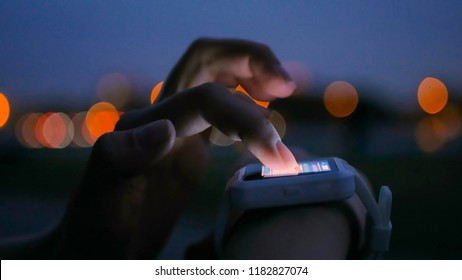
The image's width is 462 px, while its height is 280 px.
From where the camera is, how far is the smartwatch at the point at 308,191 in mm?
846

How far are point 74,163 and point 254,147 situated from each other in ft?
1.37

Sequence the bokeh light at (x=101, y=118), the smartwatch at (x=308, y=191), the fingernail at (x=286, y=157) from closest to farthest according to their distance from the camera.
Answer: the smartwatch at (x=308, y=191), the fingernail at (x=286, y=157), the bokeh light at (x=101, y=118)

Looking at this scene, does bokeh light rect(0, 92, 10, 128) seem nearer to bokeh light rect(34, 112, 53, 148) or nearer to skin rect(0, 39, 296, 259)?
bokeh light rect(34, 112, 53, 148)

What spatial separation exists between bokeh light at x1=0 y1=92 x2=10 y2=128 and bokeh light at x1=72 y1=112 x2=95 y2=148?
156 millimetres

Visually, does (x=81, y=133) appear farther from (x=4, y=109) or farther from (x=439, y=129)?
(x=439, y=129)

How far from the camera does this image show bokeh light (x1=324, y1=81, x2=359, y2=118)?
1.09 metres

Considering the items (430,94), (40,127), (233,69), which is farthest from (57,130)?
(430,94)

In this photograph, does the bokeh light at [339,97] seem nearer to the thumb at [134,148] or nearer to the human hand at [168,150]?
the human hand at [168,150]

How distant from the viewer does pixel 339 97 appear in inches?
43.0

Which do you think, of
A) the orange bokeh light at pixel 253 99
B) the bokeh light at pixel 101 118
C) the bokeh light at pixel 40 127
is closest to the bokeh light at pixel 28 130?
the bokeh light at pixel 40 127

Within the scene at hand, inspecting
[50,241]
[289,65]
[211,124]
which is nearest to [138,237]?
[50,241]

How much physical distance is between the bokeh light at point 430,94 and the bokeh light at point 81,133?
0.69m

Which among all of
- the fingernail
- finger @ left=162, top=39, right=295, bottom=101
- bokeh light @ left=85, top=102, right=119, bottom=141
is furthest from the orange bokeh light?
bokeh light @ left=85, top=102, right=119, bottom=141

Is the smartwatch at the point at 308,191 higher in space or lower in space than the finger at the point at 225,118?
lower
